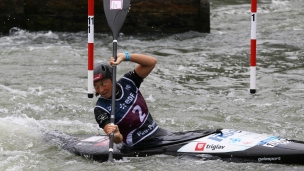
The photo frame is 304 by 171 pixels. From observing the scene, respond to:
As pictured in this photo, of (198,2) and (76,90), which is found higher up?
(198,2)

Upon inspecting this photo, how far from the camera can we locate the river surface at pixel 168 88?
20.9 feet

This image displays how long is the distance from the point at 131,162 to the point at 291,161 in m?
1.31

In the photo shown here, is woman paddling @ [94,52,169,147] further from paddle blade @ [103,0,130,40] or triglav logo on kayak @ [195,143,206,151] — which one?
paddle blade @ [103,0,130,40]

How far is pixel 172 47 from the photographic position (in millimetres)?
11523

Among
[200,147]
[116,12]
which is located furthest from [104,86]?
[116,12]

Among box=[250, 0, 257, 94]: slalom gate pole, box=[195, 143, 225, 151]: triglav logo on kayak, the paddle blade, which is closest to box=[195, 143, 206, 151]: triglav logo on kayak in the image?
box=[195, 143, 225, 151]: triglav logo on kayak

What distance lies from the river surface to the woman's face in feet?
2.03

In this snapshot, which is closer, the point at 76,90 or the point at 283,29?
the point at 76,90

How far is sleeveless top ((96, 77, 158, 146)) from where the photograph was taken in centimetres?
577

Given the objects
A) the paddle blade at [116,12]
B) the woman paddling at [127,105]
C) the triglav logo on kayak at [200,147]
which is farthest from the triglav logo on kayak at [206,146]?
the paddle blade at [116,12]

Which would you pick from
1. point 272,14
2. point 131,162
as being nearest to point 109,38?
point 272,14

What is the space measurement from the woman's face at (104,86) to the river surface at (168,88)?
0.62m

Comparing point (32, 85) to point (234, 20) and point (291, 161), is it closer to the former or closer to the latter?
point (291, 161)

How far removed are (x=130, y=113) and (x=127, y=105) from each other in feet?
0.23
